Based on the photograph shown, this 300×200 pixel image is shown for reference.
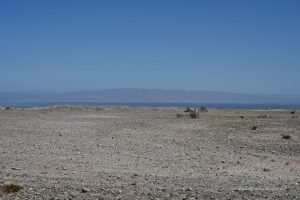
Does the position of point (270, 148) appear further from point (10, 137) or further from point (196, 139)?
point (10, 137)

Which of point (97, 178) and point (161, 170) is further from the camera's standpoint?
point (161, 170)

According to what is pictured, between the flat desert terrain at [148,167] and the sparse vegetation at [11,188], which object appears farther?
the flat desert terrain at [148,167]

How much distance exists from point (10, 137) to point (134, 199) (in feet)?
45.5

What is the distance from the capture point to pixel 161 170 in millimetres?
13727

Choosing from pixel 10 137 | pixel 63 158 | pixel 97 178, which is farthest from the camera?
pixel 10 137

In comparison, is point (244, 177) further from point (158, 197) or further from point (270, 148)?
point (270, 148)

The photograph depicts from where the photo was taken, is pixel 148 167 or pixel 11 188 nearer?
pixel 11 188

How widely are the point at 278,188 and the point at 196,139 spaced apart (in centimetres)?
1180

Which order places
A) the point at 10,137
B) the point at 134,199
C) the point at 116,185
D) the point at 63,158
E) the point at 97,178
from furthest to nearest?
the point at 10,137 → the point at 63,158 → the point at 97,178 → the point at 116,185 → the point at 134,199

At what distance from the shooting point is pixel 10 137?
22281mm

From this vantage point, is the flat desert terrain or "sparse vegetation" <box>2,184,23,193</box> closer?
"sparse vegetation" <box>2,184,23,193</box>

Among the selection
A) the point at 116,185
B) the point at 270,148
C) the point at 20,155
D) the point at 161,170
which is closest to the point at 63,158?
the point at 20,155

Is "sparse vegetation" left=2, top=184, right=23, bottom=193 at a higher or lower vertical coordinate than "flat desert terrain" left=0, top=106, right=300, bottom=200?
higher

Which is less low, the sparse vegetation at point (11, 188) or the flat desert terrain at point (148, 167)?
the sparse vegetation at point (11, 188)
